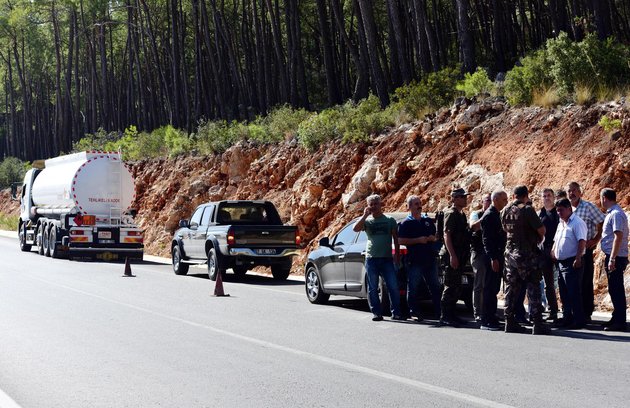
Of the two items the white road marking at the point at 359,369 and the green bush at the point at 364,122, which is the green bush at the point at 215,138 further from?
the white road marking at the point at 359,369

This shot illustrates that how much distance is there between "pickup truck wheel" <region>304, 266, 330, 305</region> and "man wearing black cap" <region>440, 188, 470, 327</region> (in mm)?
3642

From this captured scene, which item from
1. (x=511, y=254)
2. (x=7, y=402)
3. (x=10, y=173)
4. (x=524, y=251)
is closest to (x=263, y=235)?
(x=511, y=254)

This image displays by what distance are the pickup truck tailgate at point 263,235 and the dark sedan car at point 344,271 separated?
16.2 feet

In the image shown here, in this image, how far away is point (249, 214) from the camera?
22.7 meters

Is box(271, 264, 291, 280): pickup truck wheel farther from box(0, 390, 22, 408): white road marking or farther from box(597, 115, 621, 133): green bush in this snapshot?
box(0, 390, 22, 408): white road marking

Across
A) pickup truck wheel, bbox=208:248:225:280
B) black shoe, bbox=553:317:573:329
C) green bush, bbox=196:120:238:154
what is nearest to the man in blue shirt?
black shoe, bbox=553:317:573:329

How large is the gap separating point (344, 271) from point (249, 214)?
807cm

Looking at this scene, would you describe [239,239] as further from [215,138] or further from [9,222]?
[9,222]

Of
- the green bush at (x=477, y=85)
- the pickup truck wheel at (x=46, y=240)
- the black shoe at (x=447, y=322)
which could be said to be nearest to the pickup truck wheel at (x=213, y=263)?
the green bush at (x=477, y=85)

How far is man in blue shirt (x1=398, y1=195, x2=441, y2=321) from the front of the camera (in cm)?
1310

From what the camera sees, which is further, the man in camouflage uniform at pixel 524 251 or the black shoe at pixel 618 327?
the black shoe at pixel 618 327

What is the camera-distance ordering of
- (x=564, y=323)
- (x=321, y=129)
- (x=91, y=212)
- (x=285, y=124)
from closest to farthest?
(x=564, y=323) < (x=321, y=129) < (x=91, y=212) < (x=285, y=124)

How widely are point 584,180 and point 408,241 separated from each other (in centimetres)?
647

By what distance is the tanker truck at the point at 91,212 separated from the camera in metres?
29.7
